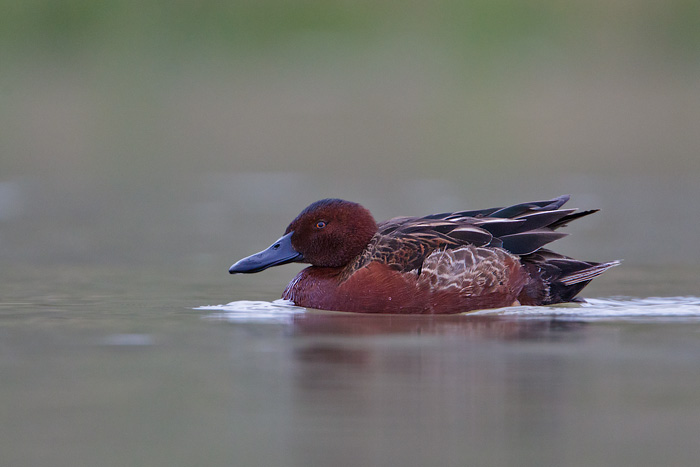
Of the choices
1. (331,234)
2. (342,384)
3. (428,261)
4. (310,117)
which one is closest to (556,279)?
(428,261)

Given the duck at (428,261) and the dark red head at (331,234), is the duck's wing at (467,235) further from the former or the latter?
the dark red head at (331,234)

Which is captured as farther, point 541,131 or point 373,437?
point 541,131

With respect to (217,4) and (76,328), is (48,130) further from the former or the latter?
(76,328)

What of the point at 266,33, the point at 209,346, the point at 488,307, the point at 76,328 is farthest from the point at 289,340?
the point at 266,33

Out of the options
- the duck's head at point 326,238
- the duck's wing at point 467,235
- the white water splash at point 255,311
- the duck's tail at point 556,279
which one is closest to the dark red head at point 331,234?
the duck's head at point 326,238

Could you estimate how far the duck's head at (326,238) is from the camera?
26.0 feet

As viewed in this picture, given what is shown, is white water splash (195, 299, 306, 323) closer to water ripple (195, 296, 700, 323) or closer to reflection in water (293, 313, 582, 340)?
water ripple (195, 296, 700, 323)

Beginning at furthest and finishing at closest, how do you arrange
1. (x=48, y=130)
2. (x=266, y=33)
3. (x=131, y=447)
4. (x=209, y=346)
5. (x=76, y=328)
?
(x=266, y=33)
(x=48, y=130)
(x=76, y=328)
(x=209, y=346)
(x=131, y=447)

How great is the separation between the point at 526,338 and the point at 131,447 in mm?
2758

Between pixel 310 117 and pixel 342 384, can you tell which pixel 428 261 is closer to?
pixel 342 384

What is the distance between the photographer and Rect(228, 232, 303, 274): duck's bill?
7.74m

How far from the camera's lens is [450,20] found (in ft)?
71.8

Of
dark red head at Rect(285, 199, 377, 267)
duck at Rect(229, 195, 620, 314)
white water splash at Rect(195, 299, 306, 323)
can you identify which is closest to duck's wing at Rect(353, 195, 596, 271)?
duck at Rect(229, 195, 620, 314)

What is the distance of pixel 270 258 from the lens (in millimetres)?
7863
